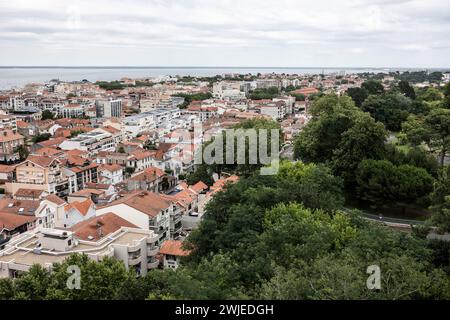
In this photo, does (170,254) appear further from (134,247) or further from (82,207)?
(82,207)

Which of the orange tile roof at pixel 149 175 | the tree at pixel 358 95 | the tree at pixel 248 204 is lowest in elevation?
the orange tile roof at pixel 149 175

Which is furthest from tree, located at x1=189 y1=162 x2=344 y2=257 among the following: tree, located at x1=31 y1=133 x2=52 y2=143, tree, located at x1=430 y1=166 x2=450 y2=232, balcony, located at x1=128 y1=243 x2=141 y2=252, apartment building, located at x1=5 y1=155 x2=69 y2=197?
tree, located at x1=31 y1=133 x2=52 y2=143

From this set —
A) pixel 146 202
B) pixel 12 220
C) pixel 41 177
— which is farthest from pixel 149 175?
pixel 12 220

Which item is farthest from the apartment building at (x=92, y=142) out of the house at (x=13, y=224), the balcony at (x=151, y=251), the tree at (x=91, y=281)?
the tree at (x=91, y=281)

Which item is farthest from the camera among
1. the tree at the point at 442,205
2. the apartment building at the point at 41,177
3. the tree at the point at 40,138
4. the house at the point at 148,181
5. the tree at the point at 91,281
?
the tree at the point at 40,138

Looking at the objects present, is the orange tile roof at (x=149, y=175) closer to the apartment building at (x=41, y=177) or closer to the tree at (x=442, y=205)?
the apartment building at (x=41, y=177)
